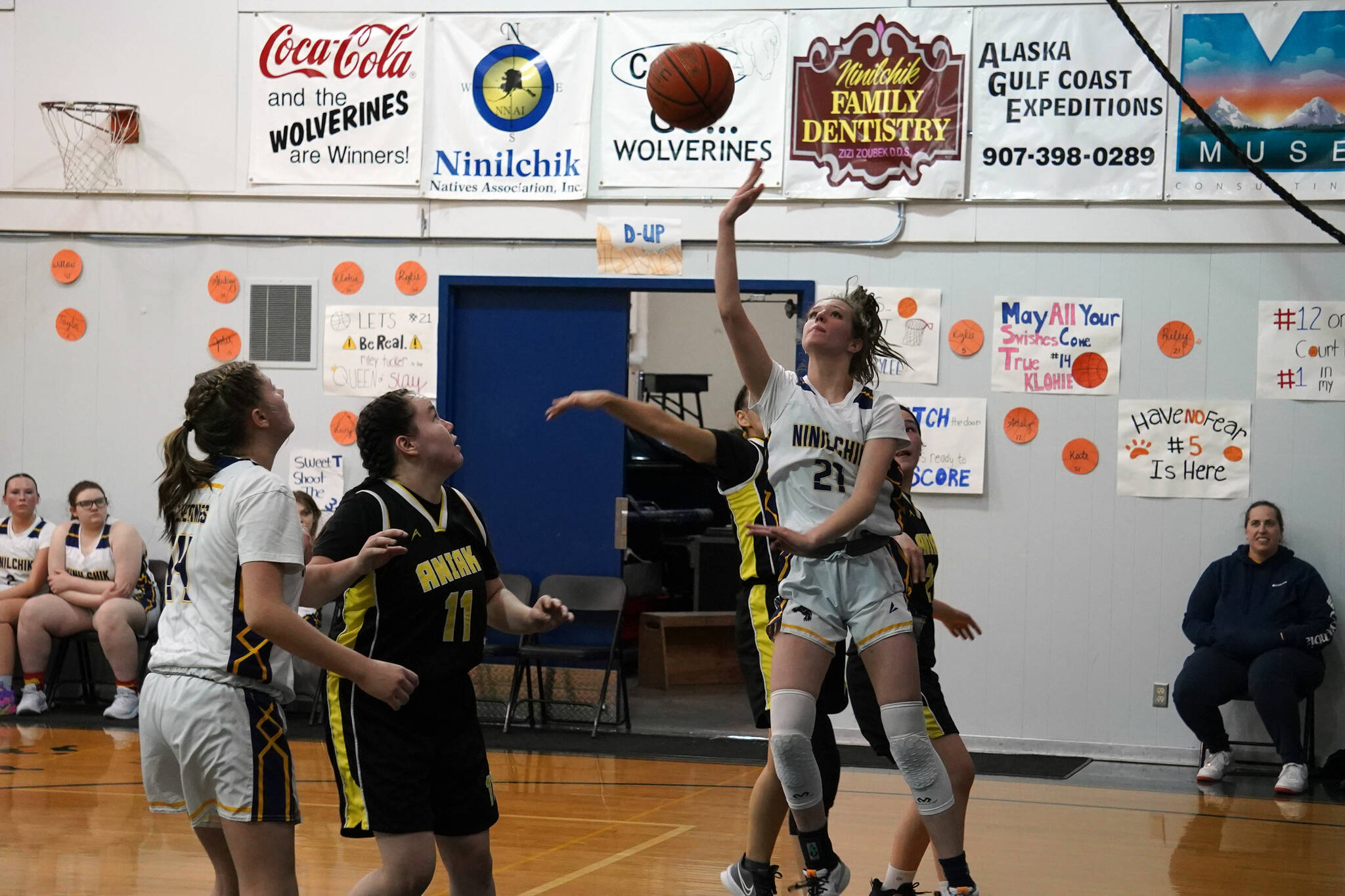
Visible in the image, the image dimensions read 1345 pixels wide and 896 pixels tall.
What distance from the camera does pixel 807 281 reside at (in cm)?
726

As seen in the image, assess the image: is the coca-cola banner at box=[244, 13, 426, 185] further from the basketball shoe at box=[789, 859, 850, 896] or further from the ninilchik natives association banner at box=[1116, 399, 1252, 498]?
the basketball shoe at box=[789, 859, 850, 896]

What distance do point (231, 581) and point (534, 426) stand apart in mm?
4935

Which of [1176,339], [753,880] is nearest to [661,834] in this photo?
[753,880]

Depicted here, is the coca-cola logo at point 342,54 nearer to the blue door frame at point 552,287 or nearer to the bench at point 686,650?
the blue door frame at point 552,287

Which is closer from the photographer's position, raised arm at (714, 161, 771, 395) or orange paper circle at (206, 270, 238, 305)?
raised arm at (714, 161, 771, 395)

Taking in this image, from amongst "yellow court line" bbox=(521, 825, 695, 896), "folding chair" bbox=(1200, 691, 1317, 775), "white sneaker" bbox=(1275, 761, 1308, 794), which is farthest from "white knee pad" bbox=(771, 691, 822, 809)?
"folding chair" bbox=(1200, 691, 1317, 775)

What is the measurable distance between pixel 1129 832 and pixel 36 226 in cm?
675

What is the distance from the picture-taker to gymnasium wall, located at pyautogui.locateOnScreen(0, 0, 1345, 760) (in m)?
6.88

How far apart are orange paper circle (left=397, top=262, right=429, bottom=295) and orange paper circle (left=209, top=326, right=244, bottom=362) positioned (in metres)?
1.02

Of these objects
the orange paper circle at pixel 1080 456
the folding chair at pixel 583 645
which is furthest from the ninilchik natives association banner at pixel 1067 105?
the folding chair at pixel 583 645

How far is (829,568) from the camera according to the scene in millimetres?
3508

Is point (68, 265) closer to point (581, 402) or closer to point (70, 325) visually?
point (70, 325)

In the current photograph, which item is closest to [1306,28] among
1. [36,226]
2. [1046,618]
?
[1046,618]

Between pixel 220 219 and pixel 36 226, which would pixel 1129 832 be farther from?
pixel 36 226
